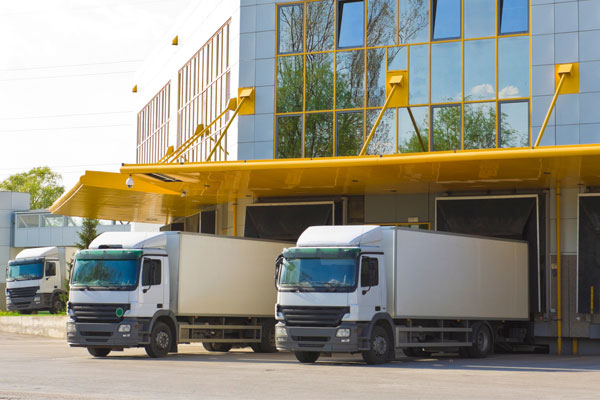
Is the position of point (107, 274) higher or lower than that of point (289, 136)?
lower

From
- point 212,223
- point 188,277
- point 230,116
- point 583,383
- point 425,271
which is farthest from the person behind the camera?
point 212,223

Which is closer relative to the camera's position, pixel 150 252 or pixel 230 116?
pixel 150 252

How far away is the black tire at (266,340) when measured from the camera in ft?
90.6

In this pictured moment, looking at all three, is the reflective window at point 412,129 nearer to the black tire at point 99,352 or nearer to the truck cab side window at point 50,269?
the black tire at point 99,352

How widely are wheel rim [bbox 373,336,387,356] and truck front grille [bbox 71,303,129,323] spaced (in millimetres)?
5849

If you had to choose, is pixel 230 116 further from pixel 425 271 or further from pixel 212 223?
pixel 425 271

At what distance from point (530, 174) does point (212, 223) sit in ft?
45.7

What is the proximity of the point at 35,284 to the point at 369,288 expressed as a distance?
110 feet

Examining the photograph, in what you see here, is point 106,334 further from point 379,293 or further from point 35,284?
point 35,284

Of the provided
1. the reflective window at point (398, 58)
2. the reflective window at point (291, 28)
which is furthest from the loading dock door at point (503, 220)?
the reflective window at point (291, 28)

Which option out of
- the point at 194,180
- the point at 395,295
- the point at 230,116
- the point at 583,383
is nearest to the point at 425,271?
the point at 395,295

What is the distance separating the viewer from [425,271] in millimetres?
23609

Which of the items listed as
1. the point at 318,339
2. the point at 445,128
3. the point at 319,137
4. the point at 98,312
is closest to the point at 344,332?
the point at 318,339

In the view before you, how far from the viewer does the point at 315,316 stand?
21.6 m
